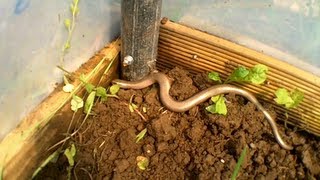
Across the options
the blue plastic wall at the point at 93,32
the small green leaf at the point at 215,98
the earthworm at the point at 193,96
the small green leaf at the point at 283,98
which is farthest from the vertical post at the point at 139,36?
the small green leaf at the point at 283,98

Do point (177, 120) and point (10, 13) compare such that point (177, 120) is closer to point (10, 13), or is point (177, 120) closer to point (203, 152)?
point (203, 152)

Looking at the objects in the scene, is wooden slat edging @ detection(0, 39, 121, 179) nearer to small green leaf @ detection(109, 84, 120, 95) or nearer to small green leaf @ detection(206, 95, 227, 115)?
small green leaf @ detection(109, 84, 120, 95)

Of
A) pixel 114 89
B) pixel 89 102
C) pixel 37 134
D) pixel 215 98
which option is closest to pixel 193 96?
pixel 215 98

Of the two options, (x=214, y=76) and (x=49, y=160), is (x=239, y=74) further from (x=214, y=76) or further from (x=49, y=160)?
(x=49, y=160)

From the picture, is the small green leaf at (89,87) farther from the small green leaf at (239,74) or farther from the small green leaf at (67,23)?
the small green leaf at (239,74)

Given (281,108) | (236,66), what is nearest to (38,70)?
(236,66)
